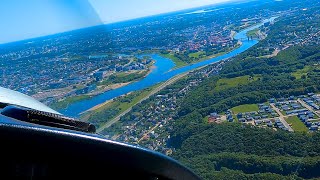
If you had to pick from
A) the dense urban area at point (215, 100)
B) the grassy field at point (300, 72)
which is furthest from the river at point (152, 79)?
the grassy field at point (300, 72)

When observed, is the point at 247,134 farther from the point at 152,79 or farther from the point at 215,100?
the point at 152,79

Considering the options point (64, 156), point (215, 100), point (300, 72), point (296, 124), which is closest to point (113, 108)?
point (215, 100)

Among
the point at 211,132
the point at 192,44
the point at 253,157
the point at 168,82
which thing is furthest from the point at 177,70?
the point at 253,157

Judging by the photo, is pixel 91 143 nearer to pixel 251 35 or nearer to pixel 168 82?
pixel 168 82

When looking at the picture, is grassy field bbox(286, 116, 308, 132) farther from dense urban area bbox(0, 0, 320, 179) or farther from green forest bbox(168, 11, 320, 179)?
green forest bbox(168, 11, 320, 179)

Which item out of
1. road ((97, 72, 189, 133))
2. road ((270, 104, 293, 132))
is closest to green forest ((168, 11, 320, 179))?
road ((270, 104, 293, 132))

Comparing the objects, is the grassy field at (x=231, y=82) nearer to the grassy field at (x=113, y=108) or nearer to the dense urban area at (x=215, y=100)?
the dense urban area at (x=215, y=100)
